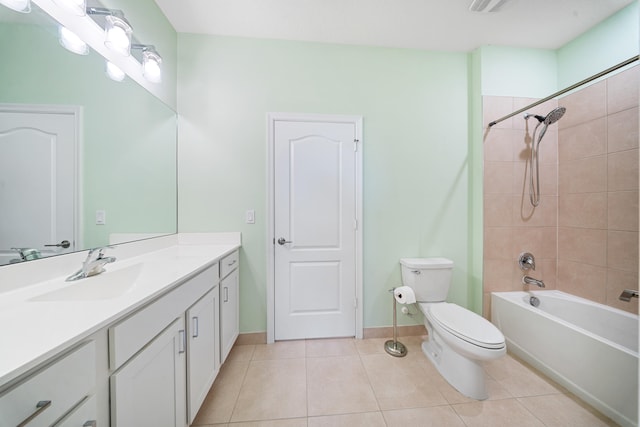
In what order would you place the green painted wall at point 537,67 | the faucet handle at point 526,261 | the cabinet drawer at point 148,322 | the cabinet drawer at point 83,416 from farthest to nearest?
the faucet handle at point 526,261 < the green painted wall at point 537,67 < the cabinet drawer at point 148,322 < the cabinet drawer at point 83,416

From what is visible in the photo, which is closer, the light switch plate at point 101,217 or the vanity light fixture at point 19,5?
the vanity light fixture at point 19,5

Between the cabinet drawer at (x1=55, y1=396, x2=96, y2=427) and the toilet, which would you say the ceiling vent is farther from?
the cabinet drawer at (x1=55, y1=396, x2=96, y2=427)

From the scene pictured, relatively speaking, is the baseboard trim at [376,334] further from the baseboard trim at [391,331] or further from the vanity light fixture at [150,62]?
the vanity light fixture at [150,62]

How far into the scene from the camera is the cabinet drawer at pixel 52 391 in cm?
43

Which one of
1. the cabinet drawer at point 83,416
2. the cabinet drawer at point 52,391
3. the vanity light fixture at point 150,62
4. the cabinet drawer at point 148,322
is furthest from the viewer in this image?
the vanity light fixture at point 150,62

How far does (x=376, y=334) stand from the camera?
6.36ft

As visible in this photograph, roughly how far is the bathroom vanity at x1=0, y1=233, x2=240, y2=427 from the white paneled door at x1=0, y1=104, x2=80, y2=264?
11 cm

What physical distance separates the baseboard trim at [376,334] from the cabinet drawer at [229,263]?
2.09 ft

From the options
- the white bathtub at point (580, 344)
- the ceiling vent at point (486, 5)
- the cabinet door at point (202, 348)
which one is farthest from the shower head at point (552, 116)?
the cabinet door at point (202, 348)

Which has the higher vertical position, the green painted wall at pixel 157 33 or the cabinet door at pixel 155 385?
the green painted wall at pixel 157 33

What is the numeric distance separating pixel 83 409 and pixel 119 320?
212 mm

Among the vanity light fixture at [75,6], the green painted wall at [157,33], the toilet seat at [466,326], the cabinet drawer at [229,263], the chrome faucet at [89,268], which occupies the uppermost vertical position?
the green painted wall at [157,33]

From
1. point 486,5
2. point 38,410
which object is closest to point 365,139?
point 486,5

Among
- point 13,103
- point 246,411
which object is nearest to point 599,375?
point 246,411
